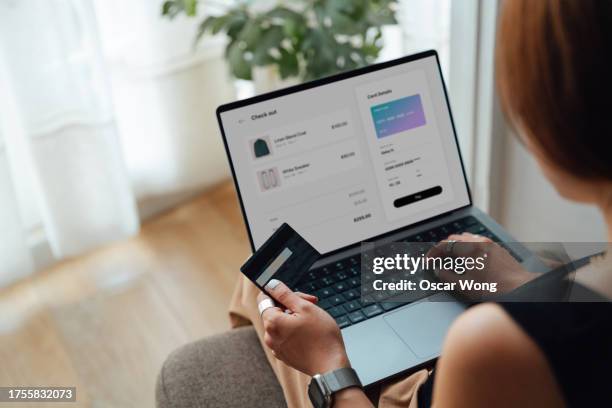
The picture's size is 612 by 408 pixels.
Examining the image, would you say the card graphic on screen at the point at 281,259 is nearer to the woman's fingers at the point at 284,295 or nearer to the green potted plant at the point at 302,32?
the woman's fingers at the point at 284,295

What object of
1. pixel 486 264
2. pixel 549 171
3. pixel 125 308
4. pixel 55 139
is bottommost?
pixel 125 308

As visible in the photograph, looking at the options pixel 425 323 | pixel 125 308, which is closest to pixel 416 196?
pixel 425 323

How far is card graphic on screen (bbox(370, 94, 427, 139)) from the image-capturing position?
1.03m

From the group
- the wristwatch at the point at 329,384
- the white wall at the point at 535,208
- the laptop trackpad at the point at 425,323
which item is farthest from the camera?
the white wall at the point at 535,208

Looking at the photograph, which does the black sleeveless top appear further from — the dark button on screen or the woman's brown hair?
the dark button on screen

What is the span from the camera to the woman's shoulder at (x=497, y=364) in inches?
21.5

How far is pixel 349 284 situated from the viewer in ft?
3.24

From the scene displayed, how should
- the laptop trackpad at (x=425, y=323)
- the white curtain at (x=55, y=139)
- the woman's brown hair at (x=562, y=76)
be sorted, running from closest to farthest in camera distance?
the woman's brown hair at (x=562, y=76), the laptop trackpad at (x=425, y=323), the white curtain at (x=55, y=139)

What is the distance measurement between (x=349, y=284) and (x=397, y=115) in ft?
0.89

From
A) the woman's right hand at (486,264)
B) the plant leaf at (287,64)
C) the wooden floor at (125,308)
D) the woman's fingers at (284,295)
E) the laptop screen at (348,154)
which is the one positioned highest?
the plant leaf at (287,64)

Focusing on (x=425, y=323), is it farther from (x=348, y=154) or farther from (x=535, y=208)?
(x=535, y=208)

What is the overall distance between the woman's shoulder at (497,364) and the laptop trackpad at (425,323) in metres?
0.32

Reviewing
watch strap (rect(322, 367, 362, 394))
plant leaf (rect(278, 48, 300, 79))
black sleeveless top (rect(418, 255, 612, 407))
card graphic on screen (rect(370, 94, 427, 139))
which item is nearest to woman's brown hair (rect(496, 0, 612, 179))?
black sleeveless top (rect(418, 255, 612, 407))

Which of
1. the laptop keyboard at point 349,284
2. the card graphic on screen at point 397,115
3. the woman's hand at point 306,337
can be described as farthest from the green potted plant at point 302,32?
the woman's hand at point 306,337
